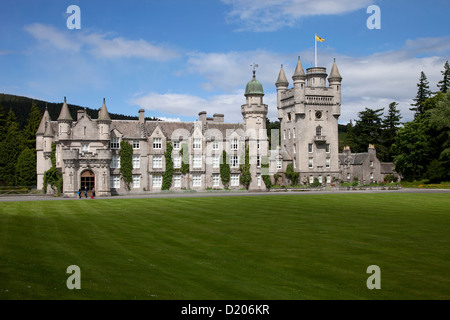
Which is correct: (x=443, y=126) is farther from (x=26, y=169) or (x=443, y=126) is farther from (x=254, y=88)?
(x=26, y=169)

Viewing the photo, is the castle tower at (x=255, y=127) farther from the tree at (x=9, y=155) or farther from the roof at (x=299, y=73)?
the tree at (x=9, y=155)

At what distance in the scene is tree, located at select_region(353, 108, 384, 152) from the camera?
106 metres

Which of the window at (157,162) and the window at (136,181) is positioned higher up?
the window at (157,162)

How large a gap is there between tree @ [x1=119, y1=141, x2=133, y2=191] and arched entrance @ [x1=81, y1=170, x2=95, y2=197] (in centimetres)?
605

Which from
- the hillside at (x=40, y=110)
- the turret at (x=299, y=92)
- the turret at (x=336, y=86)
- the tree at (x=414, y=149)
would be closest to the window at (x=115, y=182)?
the turret at (x=299, y=92)

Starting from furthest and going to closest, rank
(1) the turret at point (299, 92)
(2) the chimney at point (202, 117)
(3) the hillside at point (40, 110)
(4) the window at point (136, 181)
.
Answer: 1. (3) the hillside at point (40, 110)
2. (1) the turret at point (299, 92)
3. (2) the chimney at point (202, 117)
4. (4) the window at point (136, 181)

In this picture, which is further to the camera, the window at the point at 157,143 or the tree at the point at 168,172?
the window at the point at 157,143

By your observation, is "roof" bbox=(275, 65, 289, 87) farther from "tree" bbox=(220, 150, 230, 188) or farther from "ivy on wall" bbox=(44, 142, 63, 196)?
"ivy on wall" bbox=(44, 142, 63, 196)

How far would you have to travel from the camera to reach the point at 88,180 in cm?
5731

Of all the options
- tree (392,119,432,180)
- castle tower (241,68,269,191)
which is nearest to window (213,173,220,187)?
castle tower (241,68,269,191)

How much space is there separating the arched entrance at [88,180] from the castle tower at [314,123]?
3534 cm

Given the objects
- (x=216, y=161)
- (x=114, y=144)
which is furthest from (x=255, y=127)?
(x=114, y=144)

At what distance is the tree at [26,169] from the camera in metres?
77.1
